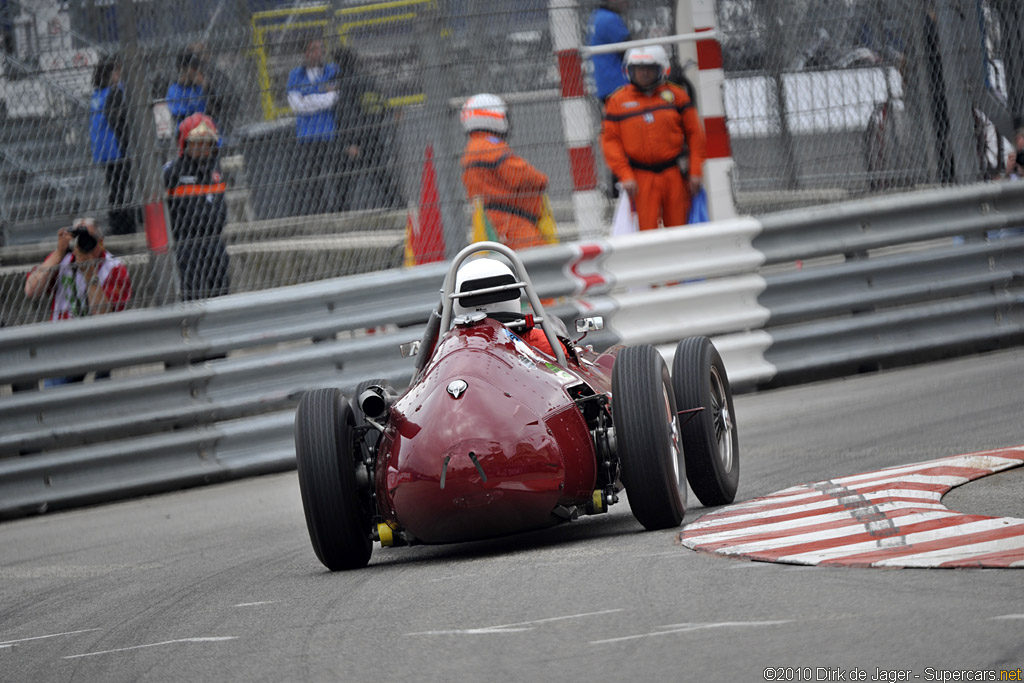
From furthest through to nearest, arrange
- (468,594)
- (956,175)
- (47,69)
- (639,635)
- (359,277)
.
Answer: (956,175) < (359,277) < (47,69) < (468,594) < (639,635)

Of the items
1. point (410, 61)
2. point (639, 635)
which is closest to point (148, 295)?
point (410, 61)

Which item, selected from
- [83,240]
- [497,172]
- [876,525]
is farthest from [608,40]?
[876,525]

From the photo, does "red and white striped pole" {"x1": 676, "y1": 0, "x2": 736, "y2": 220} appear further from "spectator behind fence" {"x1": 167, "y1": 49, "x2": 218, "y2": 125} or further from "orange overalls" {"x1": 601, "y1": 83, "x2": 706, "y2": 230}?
"spectator behind fence" {"x1": 167, "y1": 49, "x2": 218, "y2": 125}

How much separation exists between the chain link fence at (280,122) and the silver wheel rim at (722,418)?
358cm

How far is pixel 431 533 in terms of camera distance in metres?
5.82

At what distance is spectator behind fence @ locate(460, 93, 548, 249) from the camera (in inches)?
411

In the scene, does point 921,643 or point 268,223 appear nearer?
point 921,643

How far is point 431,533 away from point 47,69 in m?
5.18

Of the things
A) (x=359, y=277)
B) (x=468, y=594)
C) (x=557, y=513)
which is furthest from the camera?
(x=359, y=277)

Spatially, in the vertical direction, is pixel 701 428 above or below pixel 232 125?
below

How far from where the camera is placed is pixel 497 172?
10.5 metres

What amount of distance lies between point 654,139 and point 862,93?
1594 millimetres

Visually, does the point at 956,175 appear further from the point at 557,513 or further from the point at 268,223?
the point at 557,513

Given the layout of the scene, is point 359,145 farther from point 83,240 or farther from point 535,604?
point 535,604
